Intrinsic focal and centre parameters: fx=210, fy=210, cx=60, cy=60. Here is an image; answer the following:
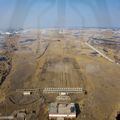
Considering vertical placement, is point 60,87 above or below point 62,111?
above

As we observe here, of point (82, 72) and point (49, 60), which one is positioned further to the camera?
point (49, 60)

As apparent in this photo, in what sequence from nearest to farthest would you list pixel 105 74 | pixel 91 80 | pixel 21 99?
pixel 21 99 < pixel 91 80 < pixel 105 74

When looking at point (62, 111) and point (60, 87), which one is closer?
point (62, 111)

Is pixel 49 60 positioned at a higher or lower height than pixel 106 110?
higher

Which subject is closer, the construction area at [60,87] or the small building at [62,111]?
the small building at [62,111]

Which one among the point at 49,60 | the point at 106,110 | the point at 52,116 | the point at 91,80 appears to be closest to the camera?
the point at 52,116

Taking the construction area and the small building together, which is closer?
the small building

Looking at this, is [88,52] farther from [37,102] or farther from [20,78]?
[37,102]

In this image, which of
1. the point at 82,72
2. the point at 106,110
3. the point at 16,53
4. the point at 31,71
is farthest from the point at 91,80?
the point at 16,53
